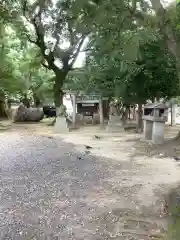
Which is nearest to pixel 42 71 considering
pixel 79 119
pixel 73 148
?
pixel 79 119

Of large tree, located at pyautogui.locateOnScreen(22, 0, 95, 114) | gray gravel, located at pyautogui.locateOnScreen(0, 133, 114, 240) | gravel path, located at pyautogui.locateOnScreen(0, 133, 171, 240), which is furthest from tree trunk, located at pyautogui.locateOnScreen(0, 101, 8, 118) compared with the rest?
gravel path, located at pyautogui.locateOnScreen(0, 133, 171, 240)

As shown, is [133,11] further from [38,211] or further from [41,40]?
[41,40]

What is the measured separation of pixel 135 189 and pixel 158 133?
6.25m

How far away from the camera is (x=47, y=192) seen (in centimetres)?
656

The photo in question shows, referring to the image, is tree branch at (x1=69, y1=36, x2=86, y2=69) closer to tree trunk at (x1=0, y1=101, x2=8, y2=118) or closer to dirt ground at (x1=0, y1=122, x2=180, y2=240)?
tree trunk at (x1=0, y1=101, x2=8, y2=118)

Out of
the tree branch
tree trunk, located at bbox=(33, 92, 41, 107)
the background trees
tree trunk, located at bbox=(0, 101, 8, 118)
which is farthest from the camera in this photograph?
tree trunk, located at bbox=(33, 92, 41, 107)

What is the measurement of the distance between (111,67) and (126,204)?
10623mm

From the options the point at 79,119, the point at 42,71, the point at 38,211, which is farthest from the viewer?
the point at 42,71

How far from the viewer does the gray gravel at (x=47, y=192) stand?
4875 millimetres

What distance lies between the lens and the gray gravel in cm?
488

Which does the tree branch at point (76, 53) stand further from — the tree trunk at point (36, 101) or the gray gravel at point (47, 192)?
the gray gravel at point (47, 192)

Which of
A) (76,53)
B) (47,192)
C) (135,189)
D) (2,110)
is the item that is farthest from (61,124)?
(47,192)

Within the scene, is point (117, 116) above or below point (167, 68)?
below

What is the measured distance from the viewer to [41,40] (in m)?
19.9
